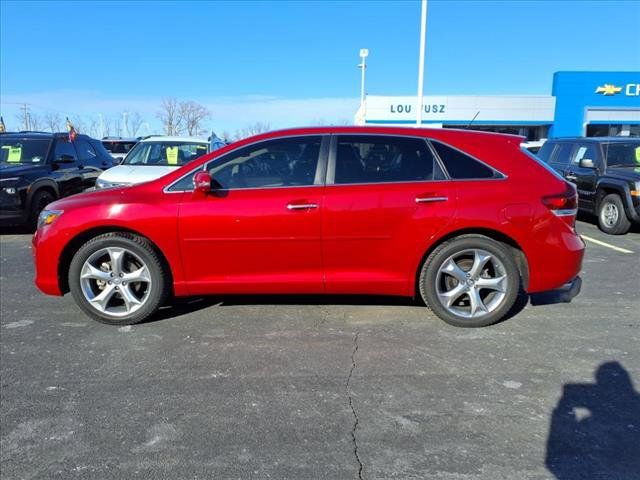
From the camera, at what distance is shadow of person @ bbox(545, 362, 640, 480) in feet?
8.16

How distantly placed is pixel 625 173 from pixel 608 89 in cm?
2902

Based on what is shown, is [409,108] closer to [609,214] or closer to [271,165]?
[609,214]

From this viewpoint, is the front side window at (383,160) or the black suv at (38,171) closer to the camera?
the front side window at (383,160)

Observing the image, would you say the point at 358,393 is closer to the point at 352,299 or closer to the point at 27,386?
the point at 352,299

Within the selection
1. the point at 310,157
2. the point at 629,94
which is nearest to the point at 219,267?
the point at 310,157

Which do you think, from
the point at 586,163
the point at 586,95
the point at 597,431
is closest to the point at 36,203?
the point at 597,431

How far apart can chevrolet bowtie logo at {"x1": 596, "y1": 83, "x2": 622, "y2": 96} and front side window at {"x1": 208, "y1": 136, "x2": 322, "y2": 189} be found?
116 feet

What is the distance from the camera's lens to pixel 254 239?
421 cm

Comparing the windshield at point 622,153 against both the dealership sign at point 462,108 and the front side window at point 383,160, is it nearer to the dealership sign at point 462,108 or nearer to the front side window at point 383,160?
the front side window at point 383,160

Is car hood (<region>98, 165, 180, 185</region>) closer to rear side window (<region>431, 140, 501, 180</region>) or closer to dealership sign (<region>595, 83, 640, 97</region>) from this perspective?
rear side window (<region>431, 140, 501, 180</region>)

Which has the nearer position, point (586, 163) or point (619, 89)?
point (586, 163)

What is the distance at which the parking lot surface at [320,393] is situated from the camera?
2580 mm

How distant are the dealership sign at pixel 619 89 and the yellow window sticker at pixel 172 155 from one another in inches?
1280


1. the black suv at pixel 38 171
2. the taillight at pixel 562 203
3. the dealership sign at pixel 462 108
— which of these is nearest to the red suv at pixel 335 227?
the taillight at pixel 562 203
